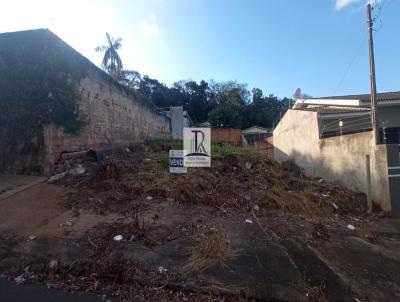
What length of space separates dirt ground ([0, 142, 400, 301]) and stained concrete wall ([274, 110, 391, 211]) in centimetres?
61

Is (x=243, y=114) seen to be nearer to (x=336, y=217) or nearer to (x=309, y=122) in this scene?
(x=309, y=122)

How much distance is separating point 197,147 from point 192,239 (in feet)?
5.38

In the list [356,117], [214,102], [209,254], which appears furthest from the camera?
[214,102]

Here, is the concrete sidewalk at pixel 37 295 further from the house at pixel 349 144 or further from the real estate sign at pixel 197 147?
the house at pixel 349 144

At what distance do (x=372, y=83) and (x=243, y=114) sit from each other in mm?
29483

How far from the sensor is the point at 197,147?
5676 millimetres

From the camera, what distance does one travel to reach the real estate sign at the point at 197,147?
5605mm

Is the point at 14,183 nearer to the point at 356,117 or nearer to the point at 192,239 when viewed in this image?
the point at 192,239

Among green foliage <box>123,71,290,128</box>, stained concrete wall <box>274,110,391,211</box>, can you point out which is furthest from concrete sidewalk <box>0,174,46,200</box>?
green foliage <box>123,71,290,128</box>

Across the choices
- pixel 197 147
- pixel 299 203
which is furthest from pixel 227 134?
pixel 197 147

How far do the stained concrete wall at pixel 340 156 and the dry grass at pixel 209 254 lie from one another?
204 inches

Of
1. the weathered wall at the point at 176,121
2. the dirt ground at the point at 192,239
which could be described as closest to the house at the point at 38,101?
the dirt ground at the point at 192,239

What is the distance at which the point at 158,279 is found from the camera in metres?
3.62

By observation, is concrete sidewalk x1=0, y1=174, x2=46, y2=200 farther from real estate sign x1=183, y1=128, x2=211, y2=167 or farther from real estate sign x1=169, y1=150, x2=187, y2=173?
real estate sign x1=183, y1=128, x2=211, y2=167
